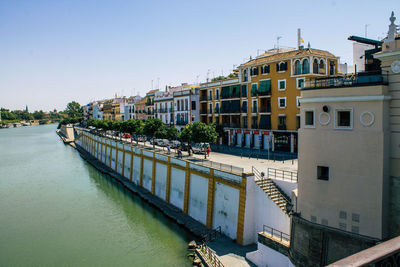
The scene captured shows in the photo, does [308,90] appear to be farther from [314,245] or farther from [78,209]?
[78,209]

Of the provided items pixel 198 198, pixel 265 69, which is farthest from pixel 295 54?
pixel 198 198

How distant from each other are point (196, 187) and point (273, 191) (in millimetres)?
7304

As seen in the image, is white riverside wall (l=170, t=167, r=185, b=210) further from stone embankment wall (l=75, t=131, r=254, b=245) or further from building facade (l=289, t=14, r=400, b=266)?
building facade (l=289, t=14, r=400, b=266)

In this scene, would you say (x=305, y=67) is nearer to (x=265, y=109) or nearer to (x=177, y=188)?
(x=265, y=109)

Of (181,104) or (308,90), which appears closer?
(308,90)

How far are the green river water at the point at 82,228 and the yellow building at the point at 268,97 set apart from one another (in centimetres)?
1669

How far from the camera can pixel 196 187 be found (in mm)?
24484

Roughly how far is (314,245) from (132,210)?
2104 centimetres

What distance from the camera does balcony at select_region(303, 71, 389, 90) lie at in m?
11.1

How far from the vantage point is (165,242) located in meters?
22.3

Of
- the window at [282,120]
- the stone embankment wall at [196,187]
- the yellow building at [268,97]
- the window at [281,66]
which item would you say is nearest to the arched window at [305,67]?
the yellow building at [268,97]

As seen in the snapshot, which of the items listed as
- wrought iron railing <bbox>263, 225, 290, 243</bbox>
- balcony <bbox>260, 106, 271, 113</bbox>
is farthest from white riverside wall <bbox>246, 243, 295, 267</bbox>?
balcony <bbox>260, 106, 271, 113</bbox>

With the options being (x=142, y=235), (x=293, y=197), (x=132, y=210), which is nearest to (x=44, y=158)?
(x=132, y=210)

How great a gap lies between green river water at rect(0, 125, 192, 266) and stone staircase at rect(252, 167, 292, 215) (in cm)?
654
